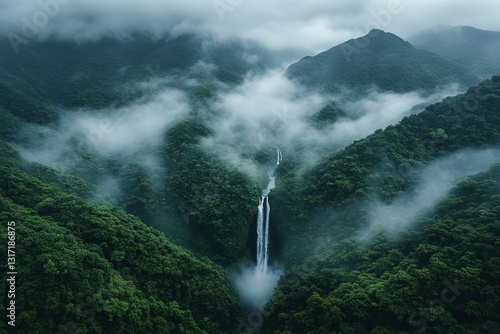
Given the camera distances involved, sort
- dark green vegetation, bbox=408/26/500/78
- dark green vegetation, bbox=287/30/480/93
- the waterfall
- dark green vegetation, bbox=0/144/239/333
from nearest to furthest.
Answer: dark green vegetation, bbox=0/144/239/333 → the waterfall → dark green vegetation, bbox=287/30/480/93 → dark green vegetation, bbox=408/26/500/78

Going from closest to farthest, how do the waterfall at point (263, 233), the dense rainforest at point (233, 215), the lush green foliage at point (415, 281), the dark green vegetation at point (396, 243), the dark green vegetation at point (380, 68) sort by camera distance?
the lush green foliage at point (415, 281) < the dark green vegetation at point (396, 243) < the dense rainforest at point (233, 215) < the waterfall at point (263, 233) < the dark green vegetation at point (380, 68)

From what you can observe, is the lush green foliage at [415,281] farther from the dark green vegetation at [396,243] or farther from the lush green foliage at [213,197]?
the lush green foliage at [213,197]

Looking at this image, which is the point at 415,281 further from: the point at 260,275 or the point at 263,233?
the point at 263,233

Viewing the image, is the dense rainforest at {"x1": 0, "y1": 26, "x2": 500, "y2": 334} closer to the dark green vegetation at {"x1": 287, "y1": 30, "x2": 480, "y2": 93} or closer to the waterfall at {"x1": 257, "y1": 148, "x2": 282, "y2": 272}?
the dark green vegetation at {"x1": 287, "y1": 30, "x2": 480, "y2": 93}

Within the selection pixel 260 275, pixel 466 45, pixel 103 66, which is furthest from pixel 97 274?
pixel 466 45

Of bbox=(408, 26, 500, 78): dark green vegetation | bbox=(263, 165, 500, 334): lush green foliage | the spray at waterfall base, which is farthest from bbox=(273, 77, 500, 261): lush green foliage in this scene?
bbox=(408, 26, 500, 78): dark green vegetation

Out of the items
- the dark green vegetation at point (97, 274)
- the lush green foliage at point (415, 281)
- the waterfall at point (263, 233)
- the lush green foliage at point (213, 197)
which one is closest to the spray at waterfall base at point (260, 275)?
the waterfall at point (263, 233)
